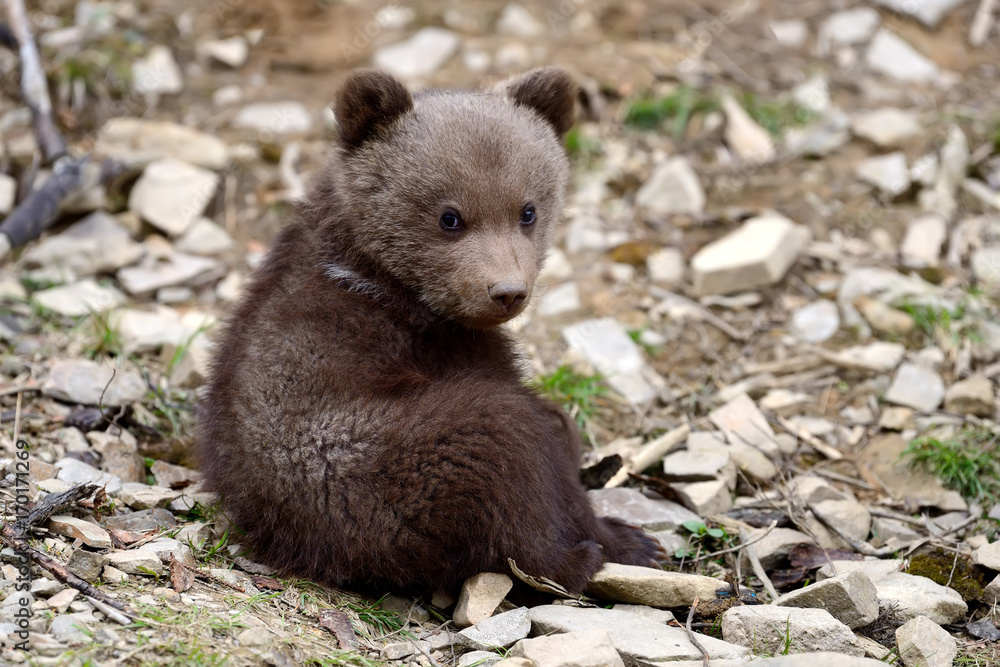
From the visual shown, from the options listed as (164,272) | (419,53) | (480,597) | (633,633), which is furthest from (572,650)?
(419,53)

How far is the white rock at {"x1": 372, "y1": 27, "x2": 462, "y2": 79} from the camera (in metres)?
9.35

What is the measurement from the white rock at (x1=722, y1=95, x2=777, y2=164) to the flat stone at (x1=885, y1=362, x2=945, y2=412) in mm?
2975

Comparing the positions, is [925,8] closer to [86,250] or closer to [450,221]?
[450,221]

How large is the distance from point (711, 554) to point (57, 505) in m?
3.00

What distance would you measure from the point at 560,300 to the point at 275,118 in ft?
11.4

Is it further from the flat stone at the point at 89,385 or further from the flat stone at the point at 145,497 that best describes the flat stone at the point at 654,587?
the flat stone at the point at 89,385

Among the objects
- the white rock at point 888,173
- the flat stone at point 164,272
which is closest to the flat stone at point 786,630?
the flat stone at point 164,272

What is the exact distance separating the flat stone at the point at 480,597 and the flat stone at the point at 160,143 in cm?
539

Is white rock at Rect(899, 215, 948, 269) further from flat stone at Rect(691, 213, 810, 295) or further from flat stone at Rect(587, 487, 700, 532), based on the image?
flat stone at Rect(587, 487, 700, 532)

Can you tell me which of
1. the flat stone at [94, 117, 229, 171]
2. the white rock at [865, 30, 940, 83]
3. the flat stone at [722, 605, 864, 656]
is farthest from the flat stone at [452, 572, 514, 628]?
the white rock at [865, 30, 940, 83]

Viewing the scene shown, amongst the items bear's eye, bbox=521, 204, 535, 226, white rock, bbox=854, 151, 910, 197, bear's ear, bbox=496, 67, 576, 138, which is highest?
bear's ear, bbox=496, 67, 576, 138

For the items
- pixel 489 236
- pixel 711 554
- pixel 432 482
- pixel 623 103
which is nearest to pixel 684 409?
pixel 711 554

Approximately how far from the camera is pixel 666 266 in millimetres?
7648

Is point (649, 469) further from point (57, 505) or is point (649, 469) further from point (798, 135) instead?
point (798, 135)
